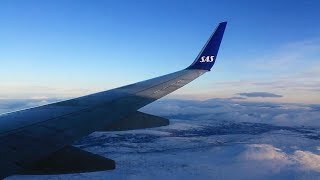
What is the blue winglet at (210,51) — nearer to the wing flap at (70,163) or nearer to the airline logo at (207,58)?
the airline logo at (207,58)

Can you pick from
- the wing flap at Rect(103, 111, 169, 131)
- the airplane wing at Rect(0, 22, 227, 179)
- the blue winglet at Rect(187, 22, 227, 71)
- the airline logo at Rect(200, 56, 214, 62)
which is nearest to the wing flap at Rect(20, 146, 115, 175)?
the airplane wing at Rect(0, 22, 227, 179)

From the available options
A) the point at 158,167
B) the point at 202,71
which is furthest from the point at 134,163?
the point at 202,71

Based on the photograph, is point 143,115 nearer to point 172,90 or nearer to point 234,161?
point 172,90

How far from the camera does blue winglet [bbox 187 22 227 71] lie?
1255 centimetres

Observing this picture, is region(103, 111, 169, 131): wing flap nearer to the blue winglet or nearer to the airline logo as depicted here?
the blue winglet

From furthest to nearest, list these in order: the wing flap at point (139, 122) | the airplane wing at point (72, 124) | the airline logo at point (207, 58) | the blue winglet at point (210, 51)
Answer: the airline logo at point (207, 58) < the blue winglet at point (210, 51) < the wing flap at point (139, 122) < the airplane wing at point (72, 124)

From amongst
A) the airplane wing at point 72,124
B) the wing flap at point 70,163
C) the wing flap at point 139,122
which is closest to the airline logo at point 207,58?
the airplane wing at point 72,124

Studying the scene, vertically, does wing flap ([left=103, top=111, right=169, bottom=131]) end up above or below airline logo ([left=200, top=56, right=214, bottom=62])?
below

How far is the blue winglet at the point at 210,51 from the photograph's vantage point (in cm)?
1255

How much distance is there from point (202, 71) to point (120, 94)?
180 inches

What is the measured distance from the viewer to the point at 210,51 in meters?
13.4

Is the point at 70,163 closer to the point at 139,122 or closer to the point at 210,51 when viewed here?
the point at 139,122

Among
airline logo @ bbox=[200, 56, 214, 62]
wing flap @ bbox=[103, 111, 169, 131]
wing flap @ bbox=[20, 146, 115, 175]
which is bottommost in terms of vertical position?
wing flap @ bbox=[20, 146, 115, 175]

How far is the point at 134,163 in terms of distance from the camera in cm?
16050
